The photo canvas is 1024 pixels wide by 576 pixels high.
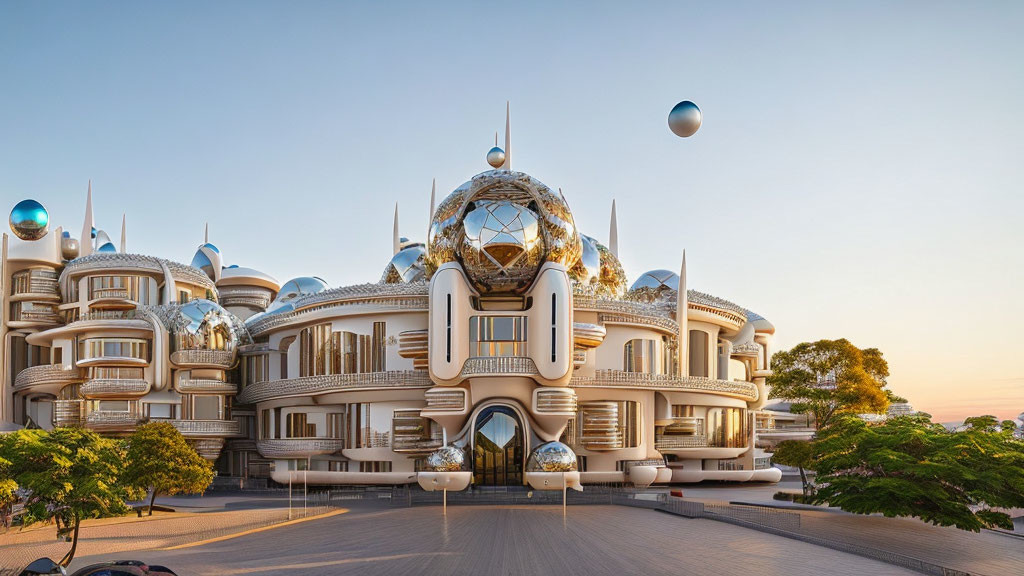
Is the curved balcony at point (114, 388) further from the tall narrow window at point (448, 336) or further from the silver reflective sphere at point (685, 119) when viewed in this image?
the silver reflective sphere at point (685, 119)

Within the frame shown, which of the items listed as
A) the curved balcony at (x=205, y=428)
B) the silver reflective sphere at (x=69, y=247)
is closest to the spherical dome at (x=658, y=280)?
the curved balcony at (x=205, y=428)

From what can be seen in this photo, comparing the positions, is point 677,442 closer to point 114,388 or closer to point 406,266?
point 406,266

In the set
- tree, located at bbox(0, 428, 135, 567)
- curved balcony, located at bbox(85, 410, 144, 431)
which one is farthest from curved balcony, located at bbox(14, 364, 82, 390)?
tree, located at bbox(0, 428, 135, 567)

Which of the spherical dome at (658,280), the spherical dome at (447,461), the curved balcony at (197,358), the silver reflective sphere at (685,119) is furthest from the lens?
the spherical dome at (658,280)

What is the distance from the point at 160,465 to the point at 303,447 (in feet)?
44.4

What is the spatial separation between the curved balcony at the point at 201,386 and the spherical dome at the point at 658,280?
28866 millimetres

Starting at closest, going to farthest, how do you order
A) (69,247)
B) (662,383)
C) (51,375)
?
(662,383), (51,375), (69,247)

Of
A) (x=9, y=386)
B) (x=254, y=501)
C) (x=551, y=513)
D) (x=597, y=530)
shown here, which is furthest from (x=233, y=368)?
(x=597, y=530)

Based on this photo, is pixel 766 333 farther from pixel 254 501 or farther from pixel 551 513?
pixel 254 501

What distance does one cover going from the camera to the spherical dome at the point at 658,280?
2258 inches

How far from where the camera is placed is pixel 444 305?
133 feet

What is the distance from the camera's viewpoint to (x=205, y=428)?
4962cm

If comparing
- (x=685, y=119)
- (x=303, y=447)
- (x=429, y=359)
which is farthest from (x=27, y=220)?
(x=685, y=119)

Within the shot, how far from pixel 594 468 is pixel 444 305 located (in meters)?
13.7
